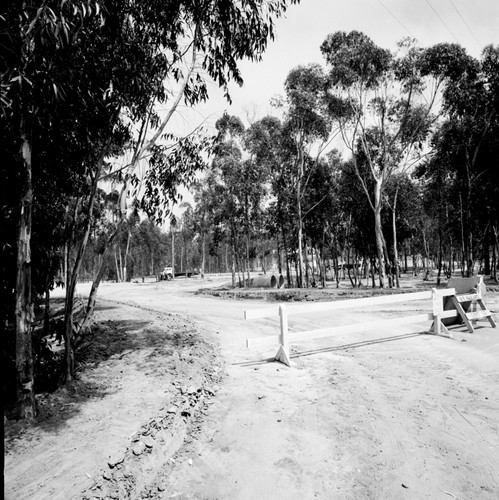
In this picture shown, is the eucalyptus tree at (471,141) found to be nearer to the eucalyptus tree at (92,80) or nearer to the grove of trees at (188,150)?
the grove of trees at (188,150)

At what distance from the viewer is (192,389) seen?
6051 millimetres

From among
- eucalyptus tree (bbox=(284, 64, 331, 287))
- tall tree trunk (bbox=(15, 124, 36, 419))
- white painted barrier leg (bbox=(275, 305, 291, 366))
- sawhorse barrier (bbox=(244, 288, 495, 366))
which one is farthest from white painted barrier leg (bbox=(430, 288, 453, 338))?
eucalyptus tree (bbox=(284, 64, 331, 287))

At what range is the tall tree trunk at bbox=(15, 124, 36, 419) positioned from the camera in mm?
5125

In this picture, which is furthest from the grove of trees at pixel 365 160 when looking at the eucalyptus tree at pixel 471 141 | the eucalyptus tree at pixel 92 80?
the eucalyptus tree at pixel 92 80

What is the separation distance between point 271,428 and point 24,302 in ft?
13.0

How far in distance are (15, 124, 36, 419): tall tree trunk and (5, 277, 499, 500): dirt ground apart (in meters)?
0.37

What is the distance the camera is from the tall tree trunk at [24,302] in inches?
202

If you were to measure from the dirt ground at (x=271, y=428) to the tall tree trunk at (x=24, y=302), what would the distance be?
0.37 m

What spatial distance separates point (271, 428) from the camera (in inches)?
187

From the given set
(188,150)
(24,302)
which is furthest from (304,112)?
(24,302)

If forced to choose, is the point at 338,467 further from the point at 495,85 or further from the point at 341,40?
the point at 495,85

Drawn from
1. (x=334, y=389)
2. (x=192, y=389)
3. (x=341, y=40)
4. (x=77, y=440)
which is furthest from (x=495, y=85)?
(x=77, y=440)

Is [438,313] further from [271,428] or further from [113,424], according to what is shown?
[113,424]

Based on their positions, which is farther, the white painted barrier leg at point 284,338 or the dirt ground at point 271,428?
the white painted barrier leg at point 284,338
